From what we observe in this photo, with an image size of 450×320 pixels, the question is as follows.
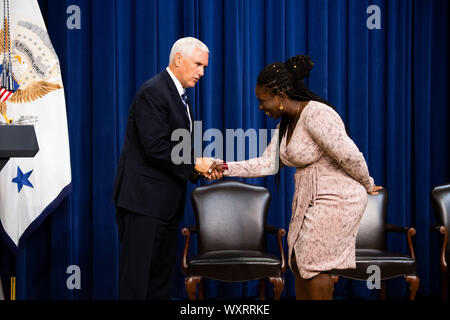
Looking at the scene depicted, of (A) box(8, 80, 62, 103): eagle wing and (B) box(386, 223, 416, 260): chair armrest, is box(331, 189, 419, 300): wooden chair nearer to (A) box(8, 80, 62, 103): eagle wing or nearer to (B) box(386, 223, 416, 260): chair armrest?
(B) box(386, 223, 416, 260): chair armrest

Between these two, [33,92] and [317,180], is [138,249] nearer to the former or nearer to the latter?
[317,180]

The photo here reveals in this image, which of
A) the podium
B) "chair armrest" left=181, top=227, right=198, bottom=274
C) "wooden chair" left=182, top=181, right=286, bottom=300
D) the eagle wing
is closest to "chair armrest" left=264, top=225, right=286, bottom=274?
"wooden chair" left=182, top=181, right=286, bottom=300

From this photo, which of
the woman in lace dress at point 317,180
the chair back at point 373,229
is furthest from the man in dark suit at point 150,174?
the chair back at point 373,229

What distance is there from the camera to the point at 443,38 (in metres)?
4.42

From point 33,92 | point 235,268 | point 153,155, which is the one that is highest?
point 33,92

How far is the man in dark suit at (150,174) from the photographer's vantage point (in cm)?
254

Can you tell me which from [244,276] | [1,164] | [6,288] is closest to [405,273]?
[244,276]

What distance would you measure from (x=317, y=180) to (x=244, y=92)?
2046 millimetres

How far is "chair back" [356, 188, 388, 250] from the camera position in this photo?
388 centimetres

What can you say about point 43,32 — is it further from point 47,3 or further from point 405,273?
point 405,273

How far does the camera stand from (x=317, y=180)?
7.54 feet

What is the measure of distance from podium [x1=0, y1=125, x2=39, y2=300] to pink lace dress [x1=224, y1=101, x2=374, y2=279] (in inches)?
45.7

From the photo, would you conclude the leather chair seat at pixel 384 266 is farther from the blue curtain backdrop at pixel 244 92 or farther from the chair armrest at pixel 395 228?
the blue curtain backdrop at pixel 244 92

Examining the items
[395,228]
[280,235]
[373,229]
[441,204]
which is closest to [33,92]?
[280,235]
